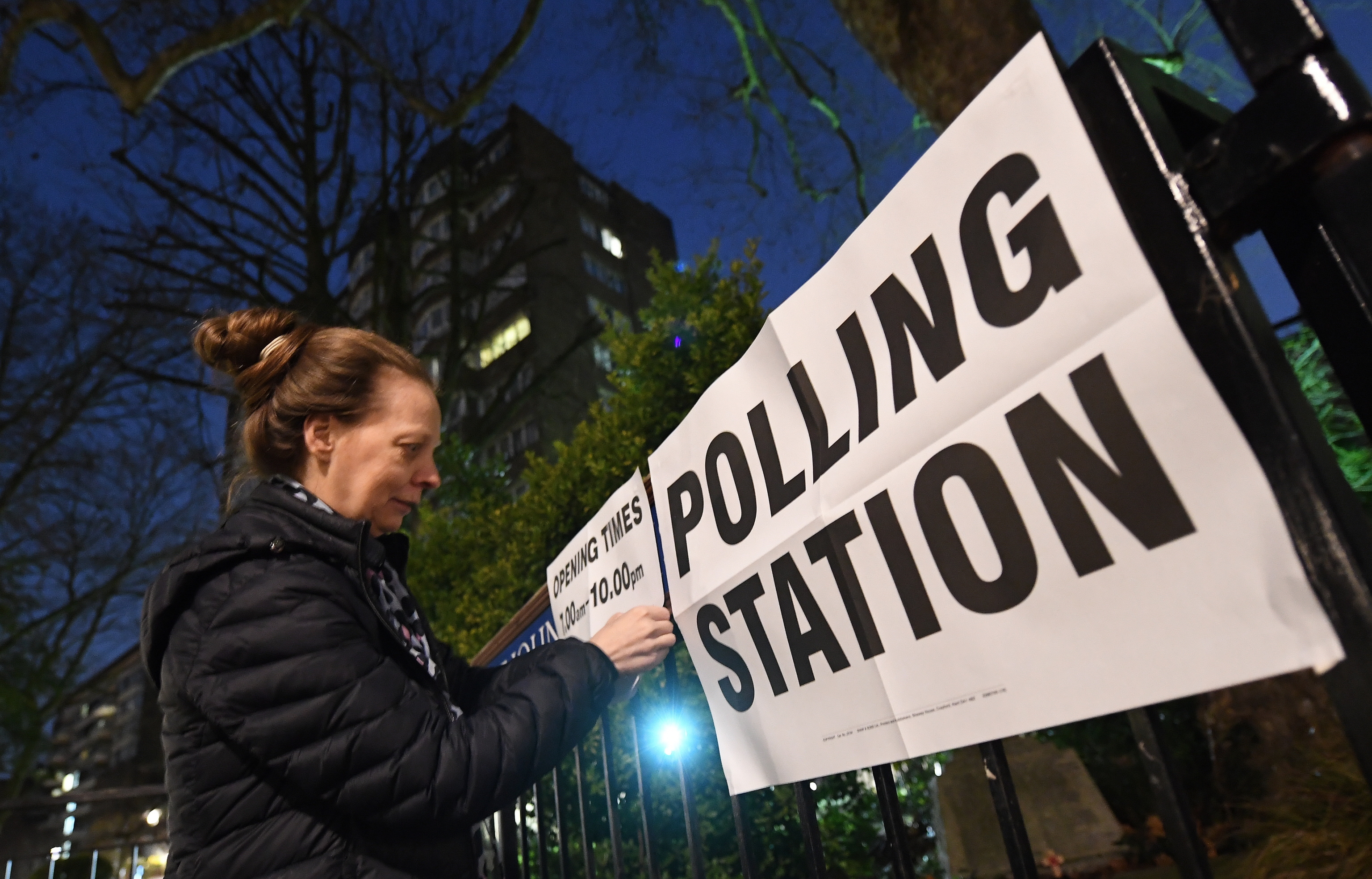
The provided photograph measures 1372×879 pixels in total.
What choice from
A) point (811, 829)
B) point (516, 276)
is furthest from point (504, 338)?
point (811, 829)

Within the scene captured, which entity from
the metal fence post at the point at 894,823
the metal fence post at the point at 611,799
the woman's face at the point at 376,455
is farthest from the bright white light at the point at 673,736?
the woman's face at the point at 376,455

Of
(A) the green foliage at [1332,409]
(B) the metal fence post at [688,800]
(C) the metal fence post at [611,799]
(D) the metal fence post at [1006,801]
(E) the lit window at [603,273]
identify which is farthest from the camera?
(E) the lit window at [603,273]

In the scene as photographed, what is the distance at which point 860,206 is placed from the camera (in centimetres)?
1076

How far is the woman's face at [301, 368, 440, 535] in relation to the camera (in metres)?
1.71

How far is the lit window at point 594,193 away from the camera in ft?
128

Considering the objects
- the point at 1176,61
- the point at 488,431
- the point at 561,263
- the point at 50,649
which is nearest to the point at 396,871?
the point at 1176,61

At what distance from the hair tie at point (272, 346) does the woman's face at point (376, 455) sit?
21 centimetres

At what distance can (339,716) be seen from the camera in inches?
50.3

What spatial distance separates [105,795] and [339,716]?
255 inches

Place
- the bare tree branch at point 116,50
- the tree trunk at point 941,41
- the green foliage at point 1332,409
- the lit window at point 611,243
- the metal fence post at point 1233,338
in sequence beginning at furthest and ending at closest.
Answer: the lit window at point 611,243 → the bare tree branch at point 116,50 → the green foliage at point 1332,409 → the tree trunk at point 941,41 → the metal fence post at point 1233,338

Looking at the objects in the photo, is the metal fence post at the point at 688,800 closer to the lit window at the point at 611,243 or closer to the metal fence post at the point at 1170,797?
the metal fence post at the point at 1170,797

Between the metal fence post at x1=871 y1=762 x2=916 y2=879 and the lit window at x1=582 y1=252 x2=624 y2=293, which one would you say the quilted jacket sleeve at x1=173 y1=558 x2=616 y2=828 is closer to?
the metal fence post at x1=871 y1=762 x2=916 y2=879

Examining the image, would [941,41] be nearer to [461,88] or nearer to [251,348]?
[251,348]

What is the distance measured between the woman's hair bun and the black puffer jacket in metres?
0.43
